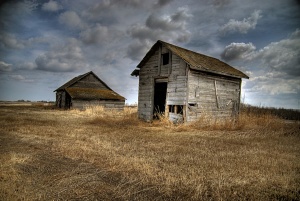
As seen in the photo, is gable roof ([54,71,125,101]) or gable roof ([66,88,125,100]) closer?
gable roof ([66,88,125,100])

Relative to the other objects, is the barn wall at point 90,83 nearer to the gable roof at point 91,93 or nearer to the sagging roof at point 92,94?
the gable roof at point 91,93

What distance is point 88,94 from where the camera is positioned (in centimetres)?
2906

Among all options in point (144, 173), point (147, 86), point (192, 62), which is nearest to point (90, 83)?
point (147, 86)

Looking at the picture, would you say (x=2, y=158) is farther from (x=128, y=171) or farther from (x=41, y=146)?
(x=128, y=171)

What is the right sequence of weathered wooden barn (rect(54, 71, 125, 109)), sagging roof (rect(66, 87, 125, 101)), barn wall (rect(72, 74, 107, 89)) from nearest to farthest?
1. sagging roof (rect(66, 87, 125, 101))
2. weathered wooden barn (rect(54, 71, 125, 109))
3. barn wall (rect(72, 74, 107, 89))

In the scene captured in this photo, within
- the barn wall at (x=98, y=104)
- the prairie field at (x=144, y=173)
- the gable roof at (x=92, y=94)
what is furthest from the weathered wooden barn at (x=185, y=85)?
the barn wall at (x=98, y=104)

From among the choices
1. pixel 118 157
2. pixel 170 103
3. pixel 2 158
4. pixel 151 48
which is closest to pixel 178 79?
pixel 170 103

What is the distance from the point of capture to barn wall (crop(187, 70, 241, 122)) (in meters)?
12.5

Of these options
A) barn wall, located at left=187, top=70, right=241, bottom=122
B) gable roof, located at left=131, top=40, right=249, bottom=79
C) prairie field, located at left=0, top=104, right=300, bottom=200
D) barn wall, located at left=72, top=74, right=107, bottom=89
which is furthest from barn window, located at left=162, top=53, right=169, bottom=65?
barn wall, located at left=72, top=74, right=107, bottom=89

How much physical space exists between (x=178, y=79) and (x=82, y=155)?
28.9ft

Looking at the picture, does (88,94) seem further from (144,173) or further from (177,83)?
(144,173)

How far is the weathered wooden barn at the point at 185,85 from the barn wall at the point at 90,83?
57.5ft

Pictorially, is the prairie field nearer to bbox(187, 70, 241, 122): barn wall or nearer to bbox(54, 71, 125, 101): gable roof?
bbox(187, 70, 241, 122): barn wall

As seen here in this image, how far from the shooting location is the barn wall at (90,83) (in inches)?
1236
